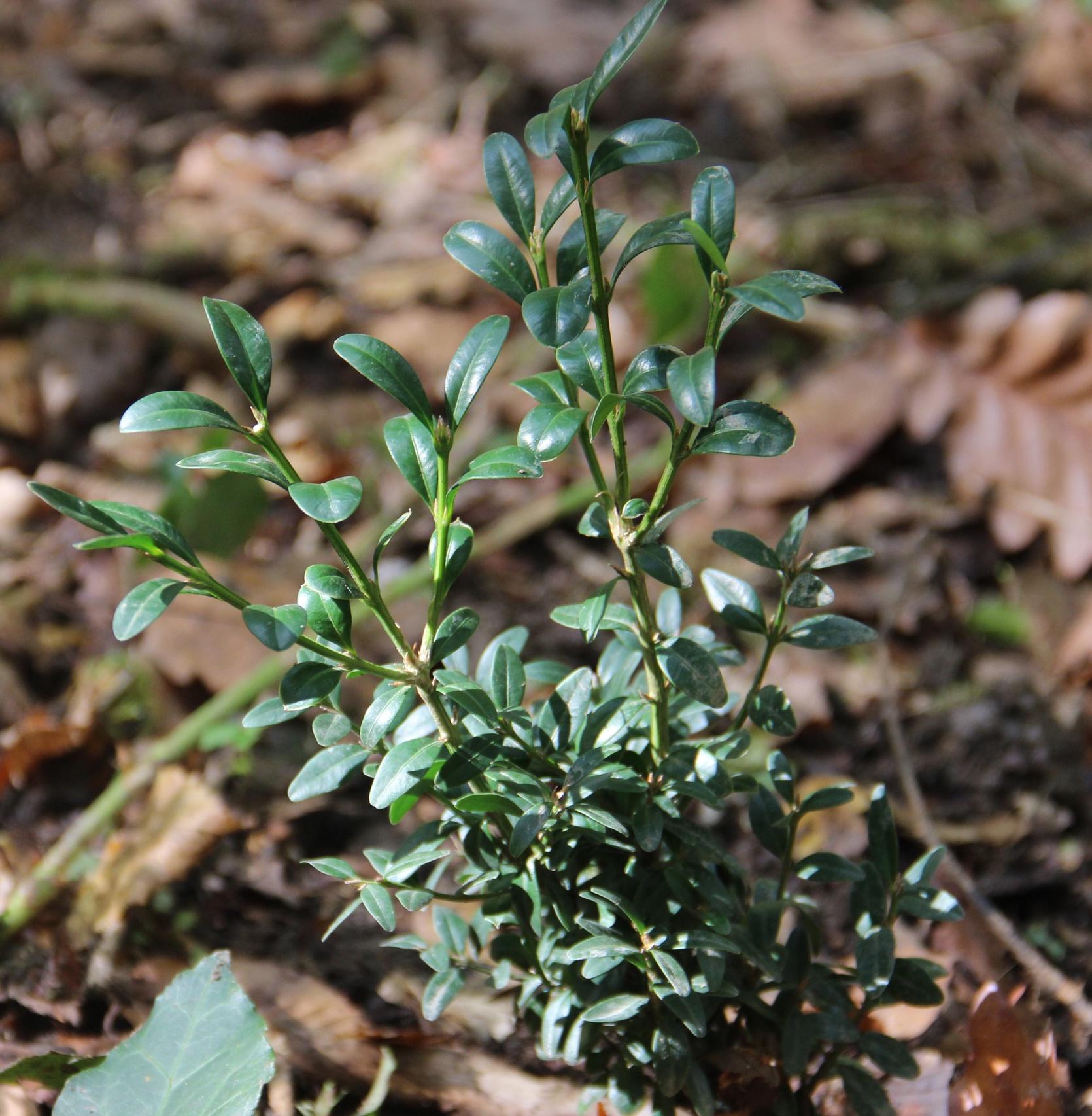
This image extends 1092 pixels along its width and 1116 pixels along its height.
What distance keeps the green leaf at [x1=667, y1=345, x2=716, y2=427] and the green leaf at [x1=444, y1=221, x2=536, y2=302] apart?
0.63 ft

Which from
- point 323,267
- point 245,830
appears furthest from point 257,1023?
point 323,267

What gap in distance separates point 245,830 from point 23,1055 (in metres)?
0.45

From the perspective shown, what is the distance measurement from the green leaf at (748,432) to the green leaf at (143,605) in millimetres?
Result: 449

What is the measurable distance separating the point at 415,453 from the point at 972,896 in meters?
1.16

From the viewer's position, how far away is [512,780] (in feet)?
3.34

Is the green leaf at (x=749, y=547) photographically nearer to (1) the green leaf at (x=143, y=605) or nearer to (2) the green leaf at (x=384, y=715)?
(2) the green leaf at (x=384, y=715)

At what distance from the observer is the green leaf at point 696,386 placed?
82 cm

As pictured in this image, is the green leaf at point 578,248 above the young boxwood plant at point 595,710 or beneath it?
above

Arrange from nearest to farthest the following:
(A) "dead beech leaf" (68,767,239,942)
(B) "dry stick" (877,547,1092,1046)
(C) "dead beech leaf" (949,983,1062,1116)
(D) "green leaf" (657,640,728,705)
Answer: (D) "green leaf" (657,640,728,705) < (C) "dead beech leaf" (949,983,1062,1116) < (B) "dry stick" (877,547,1092,1046) < (A) "dead beech leaf" (68,767,239,942)

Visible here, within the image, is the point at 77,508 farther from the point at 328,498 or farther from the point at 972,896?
the point at 972,896

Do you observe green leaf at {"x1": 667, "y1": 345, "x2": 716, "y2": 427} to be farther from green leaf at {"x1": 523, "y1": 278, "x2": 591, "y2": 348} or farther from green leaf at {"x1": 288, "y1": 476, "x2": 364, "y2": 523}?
green leaf at {"x1": 288, "y1": 476, "x2": 364, "y2": 523}

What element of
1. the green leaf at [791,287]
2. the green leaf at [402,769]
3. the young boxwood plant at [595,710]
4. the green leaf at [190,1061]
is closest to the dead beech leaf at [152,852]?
the green leaf at [190,1061]

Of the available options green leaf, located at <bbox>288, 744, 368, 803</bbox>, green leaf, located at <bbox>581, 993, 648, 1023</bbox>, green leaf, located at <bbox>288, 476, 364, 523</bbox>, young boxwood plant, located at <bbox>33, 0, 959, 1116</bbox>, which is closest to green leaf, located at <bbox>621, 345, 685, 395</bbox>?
young boxwood plant, located at <bbox>33, 0, 959, 1116</bbox>

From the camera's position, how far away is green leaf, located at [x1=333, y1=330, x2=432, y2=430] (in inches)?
37.0
